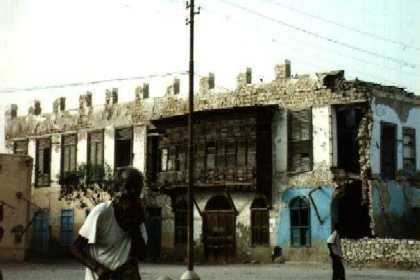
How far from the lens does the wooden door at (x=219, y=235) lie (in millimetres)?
34281

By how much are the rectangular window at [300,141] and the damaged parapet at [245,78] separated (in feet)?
9.85

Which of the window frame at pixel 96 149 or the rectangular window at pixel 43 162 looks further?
the rectangular window at pixel 43 162

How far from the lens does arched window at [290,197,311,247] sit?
3200cm

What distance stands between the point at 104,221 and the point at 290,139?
92.6 ft

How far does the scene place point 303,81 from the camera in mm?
32656

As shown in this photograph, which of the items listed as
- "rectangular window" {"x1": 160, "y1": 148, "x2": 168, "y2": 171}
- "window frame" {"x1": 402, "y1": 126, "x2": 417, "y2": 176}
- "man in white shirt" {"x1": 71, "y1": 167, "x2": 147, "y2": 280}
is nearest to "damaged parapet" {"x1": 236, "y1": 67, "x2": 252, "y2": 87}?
"rectangular window" {"x1": 160, "y1": 148, "x2": 168, "y2": 171}

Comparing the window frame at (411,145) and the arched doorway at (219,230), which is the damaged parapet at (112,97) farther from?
the window frame at (411,145)

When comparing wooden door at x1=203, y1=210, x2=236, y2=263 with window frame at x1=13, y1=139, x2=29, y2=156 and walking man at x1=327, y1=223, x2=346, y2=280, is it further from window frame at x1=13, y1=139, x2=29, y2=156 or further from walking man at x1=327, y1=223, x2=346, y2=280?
walking man at x1=327, y1=223, x2=346, y2=280

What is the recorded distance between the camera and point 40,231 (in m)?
43.0

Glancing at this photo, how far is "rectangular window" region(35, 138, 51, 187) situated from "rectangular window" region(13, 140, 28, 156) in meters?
1.13

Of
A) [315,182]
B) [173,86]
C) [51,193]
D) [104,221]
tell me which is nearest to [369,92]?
[315,182]

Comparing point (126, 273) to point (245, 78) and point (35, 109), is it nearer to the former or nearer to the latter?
point (245, 78)

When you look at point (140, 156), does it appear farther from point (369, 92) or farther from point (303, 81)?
point (369, 92)

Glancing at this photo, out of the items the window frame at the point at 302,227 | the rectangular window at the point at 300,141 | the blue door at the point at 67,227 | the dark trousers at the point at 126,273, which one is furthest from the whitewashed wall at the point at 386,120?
the dark trousers at the point at 126,273
